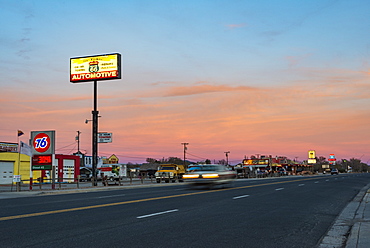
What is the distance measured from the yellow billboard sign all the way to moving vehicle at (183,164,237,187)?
2202 centimetres

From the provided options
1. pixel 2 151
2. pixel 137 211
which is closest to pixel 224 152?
pixel 2 151

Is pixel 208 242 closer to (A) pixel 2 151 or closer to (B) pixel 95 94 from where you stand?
(B) pixel 95 94

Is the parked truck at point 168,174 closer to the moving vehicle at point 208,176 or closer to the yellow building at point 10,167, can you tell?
the yellow building at point 10,167

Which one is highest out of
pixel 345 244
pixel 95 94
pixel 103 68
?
A: pixel 103 68

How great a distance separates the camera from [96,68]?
47031 millimetres

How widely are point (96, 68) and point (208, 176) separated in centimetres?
2466

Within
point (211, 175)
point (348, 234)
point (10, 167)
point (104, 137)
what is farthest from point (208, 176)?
point (10, 167)

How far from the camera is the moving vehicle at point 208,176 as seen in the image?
27.1m

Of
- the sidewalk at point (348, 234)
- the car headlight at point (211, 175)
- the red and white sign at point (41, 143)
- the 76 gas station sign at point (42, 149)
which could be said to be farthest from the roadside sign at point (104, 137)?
Result: the sidewalk at point (348, 234)

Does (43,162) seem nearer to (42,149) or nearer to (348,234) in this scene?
(42,149)

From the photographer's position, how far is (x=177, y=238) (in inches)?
340

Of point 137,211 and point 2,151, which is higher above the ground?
point 2,151

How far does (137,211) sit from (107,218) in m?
1.92

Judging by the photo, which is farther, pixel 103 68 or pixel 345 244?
pixel 103 68
